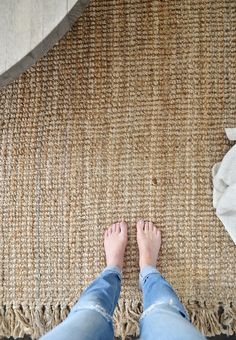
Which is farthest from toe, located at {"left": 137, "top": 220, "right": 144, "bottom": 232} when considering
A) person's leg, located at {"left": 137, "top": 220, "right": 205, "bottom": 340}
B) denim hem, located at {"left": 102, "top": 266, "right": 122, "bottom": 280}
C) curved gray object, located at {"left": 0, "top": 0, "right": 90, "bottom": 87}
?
curved gray object, located at {"left": 0, "top": 0, "right": 90, "bottom": 87}

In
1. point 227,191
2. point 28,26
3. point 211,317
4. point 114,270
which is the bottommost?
point 211,317

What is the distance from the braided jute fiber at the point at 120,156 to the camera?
1071 mm

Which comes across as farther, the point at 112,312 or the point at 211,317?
the point at 211,317

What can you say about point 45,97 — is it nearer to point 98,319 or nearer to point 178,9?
point 178,9

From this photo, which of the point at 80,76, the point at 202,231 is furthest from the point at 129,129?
the point at 202,231

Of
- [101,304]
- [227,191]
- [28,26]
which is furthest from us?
[227,191]

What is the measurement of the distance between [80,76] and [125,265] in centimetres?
45

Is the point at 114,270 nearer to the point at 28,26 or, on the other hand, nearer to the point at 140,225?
the point at 140,225

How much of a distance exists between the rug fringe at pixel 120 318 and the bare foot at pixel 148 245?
0.33ft

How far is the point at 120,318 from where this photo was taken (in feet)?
3.53

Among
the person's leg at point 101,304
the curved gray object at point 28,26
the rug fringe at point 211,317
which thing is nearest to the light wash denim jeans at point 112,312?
the person's leg at point 101,304

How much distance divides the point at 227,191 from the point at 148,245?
209 mm

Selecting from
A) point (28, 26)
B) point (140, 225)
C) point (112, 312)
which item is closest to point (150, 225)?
point (140, 225)

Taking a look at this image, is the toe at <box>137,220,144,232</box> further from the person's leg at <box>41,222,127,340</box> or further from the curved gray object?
the curved gray object
